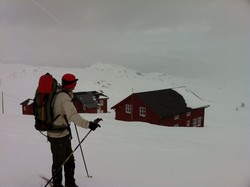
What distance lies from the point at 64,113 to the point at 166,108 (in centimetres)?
103

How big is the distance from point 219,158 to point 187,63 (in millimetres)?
791

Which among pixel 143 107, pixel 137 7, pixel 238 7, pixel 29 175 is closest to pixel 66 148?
pixel 29 175

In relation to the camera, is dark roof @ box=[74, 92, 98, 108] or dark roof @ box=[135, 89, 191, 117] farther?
dark roof @ box=[135, 89, 191, 117]

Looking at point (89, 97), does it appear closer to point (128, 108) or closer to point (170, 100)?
point (128, 108)

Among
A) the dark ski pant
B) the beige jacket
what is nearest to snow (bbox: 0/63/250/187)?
the dark ski pant

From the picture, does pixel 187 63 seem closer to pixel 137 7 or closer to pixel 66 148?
pixel 137 7

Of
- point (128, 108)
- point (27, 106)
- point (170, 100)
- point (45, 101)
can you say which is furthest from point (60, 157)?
point (170, 100)

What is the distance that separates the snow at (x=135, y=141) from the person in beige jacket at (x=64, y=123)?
0.27m

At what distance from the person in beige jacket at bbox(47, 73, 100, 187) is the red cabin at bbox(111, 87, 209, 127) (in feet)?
2.38

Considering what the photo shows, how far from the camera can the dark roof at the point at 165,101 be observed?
6.90 ft

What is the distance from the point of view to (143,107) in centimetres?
206

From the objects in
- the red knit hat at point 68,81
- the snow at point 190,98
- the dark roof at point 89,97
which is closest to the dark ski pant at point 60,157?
the red knit hat at point 68,81

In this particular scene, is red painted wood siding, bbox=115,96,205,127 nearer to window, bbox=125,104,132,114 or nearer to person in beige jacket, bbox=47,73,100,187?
window, bbox=125,104,132,114

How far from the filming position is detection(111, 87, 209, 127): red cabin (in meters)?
2.08
